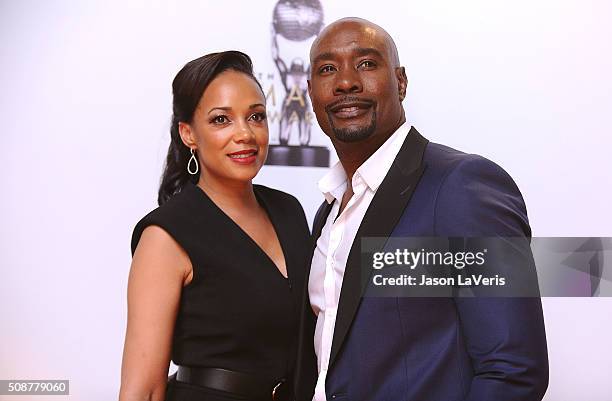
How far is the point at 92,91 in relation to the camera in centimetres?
236

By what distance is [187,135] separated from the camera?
1826 millimetres

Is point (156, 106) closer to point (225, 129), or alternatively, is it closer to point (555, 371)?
point (225, 129)

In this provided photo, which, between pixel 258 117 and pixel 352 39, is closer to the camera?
pixel 352 39

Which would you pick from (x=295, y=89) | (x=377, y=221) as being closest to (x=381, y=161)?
(x=377, y=221)

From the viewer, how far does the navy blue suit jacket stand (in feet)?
4.12

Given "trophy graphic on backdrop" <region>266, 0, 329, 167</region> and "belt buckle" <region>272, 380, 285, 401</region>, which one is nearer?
"belt buckle" <region>272, 380, 285, 401</region>

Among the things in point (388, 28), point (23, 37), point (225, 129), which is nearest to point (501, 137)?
point (388, 28)

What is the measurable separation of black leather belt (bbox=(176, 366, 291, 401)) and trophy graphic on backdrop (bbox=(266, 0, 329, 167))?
83 centimetres

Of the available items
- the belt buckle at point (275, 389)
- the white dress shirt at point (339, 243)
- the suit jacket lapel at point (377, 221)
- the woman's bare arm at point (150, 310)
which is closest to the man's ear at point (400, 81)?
the white dress shirt at point (339, 243)

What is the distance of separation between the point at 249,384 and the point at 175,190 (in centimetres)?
53

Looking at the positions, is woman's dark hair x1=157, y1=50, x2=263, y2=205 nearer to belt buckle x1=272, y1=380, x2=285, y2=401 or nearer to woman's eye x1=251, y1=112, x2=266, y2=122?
woman's eye x1=251, y1=112, x2=266, y2=122

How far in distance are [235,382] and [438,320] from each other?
21.0 inches

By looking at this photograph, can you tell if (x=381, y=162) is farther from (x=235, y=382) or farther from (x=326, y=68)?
(x=235, y=382)

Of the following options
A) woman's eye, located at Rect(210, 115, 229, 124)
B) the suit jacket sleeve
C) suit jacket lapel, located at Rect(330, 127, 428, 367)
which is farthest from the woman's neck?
the suit jacket sleeve
